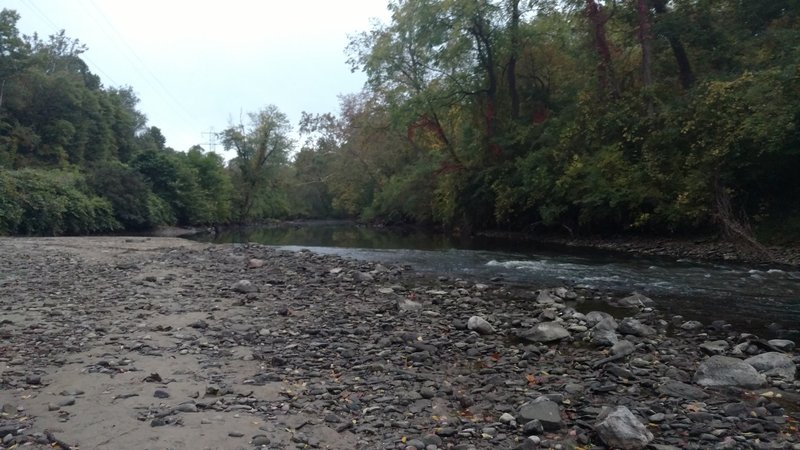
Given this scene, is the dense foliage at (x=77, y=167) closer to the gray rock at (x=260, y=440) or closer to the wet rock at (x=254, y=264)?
the wet rock at (x=254, y=264)

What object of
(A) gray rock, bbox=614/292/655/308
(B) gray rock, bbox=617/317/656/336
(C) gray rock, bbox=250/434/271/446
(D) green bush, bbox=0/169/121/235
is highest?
(D) green bush, bbox=0/169/121/235

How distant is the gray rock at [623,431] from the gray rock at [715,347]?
9.91 feet

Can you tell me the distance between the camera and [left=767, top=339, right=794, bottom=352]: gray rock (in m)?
6.94

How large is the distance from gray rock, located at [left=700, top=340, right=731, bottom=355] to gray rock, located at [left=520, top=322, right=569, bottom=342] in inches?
64.7

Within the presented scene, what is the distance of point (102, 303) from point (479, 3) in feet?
84.4

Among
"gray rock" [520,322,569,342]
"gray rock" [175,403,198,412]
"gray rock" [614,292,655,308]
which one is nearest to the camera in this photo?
"gray rock" [175,403,198,412]

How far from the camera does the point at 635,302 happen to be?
1008 centimetres

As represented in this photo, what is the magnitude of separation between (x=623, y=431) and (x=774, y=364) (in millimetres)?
2925

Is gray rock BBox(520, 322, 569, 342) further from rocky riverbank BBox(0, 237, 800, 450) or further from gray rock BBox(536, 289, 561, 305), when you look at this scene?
gray rock BBox(536, 289, 561, 305)

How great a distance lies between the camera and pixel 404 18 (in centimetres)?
3416

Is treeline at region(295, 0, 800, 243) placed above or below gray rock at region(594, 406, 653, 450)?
above

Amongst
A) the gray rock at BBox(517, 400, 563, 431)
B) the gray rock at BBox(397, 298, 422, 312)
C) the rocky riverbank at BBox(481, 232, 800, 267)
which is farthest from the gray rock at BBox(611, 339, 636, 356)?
the rocky riverbank at BBox(481, 232, 800, 267)

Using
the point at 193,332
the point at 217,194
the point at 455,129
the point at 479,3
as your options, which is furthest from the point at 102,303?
the point at 217,194

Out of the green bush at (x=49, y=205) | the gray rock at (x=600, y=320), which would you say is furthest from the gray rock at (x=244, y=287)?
the green bush at (x=49, y=205)
